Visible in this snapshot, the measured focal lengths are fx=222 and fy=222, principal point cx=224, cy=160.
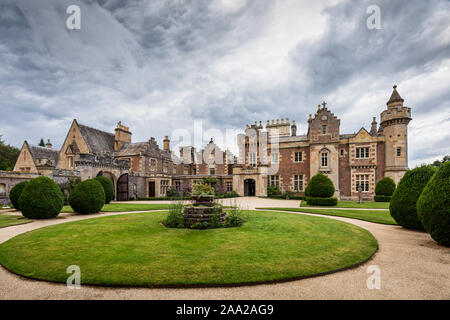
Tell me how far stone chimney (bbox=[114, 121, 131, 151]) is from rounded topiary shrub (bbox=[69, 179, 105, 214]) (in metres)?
18.7

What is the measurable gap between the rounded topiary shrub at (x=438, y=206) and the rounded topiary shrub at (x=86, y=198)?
1670 cm

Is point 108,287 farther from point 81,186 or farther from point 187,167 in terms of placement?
point 187,167

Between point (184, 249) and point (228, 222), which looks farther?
point (228, 222)

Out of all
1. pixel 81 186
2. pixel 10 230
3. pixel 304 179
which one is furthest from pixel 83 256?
pixel 304 179

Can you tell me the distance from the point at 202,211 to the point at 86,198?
926cm

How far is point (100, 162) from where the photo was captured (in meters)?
23.9

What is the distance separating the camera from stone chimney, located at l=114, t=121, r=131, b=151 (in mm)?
32281

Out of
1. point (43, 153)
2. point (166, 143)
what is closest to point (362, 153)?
point (166, 143)

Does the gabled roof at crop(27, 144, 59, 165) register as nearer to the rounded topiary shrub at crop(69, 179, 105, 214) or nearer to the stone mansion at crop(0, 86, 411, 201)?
the stone mansion at crop(0, 86, 411, 201)

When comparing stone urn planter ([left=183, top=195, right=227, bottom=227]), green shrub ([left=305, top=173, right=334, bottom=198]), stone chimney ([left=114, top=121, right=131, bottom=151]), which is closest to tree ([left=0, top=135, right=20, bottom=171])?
stone chimney ([left=114, top=121, right=131, bottom=151])

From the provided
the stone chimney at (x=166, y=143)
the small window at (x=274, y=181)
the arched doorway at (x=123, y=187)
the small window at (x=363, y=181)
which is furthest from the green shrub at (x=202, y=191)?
the stone chimney at (x=166, y=143)

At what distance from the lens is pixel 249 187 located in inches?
1316

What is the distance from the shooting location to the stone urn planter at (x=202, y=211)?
30.8 feet
